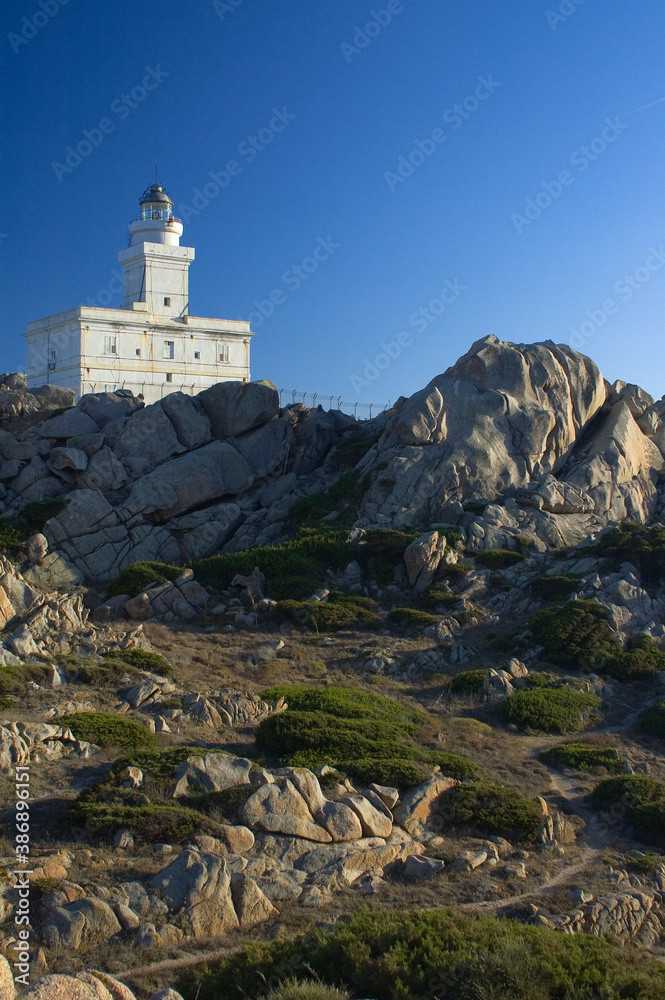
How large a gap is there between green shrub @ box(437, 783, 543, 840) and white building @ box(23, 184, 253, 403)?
49157 mm

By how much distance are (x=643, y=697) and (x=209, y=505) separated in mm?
23286

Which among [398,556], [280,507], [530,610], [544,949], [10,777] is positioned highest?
[280,507]

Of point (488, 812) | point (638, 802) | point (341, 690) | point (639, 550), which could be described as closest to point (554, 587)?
point (639, 550)

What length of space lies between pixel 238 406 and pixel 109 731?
29943 mm

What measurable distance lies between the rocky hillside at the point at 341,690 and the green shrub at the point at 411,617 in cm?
10

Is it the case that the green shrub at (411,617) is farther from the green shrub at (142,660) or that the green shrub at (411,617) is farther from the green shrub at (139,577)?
the green shrub at (142,660)

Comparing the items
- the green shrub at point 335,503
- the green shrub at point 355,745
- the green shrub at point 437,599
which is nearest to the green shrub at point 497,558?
the green shrub at point 437,599

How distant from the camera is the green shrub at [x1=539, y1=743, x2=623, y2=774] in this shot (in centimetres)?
2069

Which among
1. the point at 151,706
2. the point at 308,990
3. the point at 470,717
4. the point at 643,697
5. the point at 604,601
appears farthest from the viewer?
the point at 604,601

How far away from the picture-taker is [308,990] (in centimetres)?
940

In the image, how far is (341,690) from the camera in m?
24.9

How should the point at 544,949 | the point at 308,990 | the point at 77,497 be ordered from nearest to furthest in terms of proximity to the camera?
1. the point at 308,990
2. the point at 544,949
3. the point at 77,497

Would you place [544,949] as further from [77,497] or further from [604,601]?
[77,497]

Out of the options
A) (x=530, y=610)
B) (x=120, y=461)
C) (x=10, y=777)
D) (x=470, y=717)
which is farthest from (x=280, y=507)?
(x=10, y=777)
